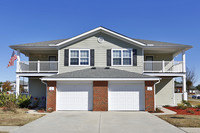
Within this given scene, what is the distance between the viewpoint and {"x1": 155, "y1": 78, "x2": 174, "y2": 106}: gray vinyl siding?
19.5 meters

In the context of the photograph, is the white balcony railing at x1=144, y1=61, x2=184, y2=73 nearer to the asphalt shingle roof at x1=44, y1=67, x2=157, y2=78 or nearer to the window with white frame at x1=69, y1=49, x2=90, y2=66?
the asphalt shingle roof at x1=44, y1=67, x2=157, y2=78

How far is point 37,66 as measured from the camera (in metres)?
18.2

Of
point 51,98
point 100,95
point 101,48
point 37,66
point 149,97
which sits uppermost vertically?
point 101,48

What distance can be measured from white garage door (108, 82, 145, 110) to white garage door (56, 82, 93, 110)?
1.66 m

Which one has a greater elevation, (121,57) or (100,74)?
(121,57)

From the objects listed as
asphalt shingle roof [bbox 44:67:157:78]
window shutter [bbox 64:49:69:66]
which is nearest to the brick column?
asphalt shingle roof [bbox 44:67:157:78]

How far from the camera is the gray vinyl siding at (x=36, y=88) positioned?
64.8 feet

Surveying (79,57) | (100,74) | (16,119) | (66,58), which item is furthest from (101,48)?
(16,119)

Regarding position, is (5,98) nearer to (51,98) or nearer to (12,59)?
(12,59)

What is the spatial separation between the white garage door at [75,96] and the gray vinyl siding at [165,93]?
808 centimetres

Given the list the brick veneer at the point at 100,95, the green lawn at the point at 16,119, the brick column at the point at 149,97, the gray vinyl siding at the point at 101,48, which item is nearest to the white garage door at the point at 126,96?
the brick column at the point at 149,97

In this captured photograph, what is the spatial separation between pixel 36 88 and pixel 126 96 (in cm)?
992

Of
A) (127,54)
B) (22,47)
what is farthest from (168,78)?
(22,47)

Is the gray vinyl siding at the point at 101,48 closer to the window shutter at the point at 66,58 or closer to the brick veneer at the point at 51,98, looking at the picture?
the window shutter at the point at 66,58
